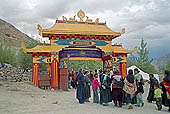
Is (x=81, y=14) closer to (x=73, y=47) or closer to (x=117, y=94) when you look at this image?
(x=73, y=47)

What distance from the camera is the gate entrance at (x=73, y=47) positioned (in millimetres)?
13617

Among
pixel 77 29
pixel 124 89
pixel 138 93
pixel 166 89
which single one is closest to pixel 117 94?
pixel 124 89

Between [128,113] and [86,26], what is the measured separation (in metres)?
9.67

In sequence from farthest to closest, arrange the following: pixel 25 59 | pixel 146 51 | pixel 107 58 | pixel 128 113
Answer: pixel 146 51 → pixel 25 59 → pixel 107 58 → pixel 128 113

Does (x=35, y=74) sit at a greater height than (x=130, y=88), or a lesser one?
greater

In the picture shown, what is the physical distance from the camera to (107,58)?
1442cm

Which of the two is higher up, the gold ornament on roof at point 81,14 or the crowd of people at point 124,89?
the gold ornament on roof at point 81,14

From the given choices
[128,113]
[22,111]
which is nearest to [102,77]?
[128,113]

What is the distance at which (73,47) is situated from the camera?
14422 mm

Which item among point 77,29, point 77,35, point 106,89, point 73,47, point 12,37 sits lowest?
point 106,89

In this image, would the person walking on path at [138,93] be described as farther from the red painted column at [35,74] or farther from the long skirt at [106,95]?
the red painted column at [35,74]

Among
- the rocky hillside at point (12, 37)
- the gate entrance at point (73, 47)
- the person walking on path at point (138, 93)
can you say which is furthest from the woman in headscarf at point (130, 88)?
the rocky hillside at point (12, 37)

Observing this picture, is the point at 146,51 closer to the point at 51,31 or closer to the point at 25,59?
the point at 25,59

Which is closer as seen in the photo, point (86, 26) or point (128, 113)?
point (128, 113)
